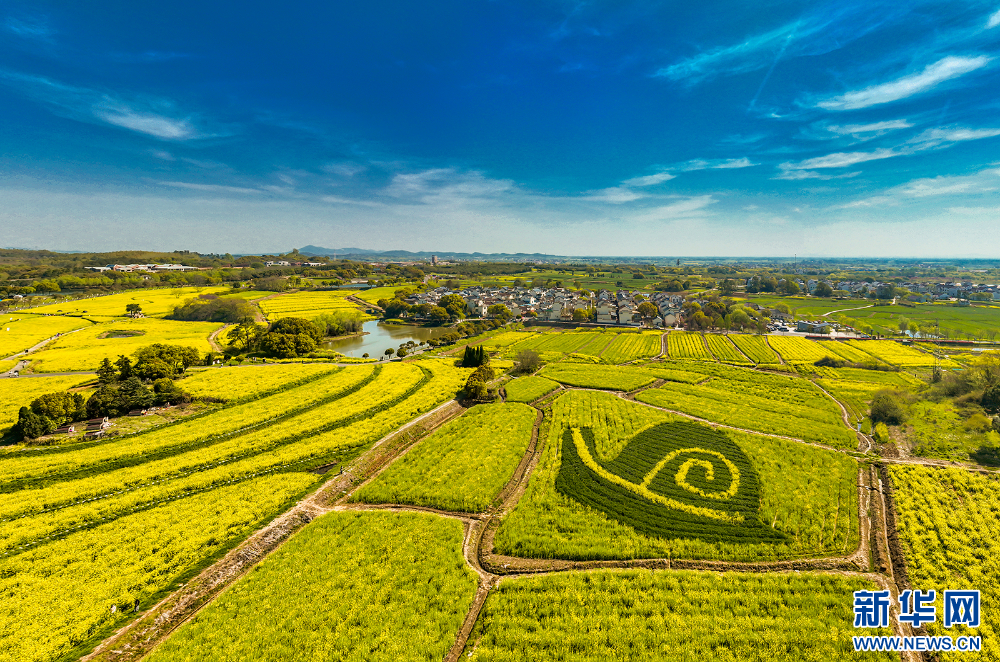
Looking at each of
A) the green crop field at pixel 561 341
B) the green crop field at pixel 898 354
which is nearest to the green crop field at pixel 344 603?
the green crop field at pixel 561 341

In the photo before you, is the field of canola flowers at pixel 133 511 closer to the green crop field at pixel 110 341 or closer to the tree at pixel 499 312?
the green crop field at pixel 110 341

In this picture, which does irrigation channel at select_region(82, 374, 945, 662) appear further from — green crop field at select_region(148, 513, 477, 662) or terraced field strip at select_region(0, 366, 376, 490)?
terraced field strip at select_region(0, 366, 376, 490)

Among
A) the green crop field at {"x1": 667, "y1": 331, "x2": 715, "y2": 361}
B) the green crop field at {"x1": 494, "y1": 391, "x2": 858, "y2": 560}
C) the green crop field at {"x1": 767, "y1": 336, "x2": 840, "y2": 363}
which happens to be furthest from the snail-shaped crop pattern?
the green crop field at {"x1": 767, "y1": 336, "x2": 840, "y2": 363}

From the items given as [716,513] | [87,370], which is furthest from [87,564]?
[87,370]

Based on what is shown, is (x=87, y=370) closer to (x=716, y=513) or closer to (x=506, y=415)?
(x=506, y=415)

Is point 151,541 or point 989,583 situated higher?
point 151,541

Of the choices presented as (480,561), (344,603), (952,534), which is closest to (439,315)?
(480,561)

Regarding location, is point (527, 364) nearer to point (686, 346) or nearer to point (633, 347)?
point (633, 347)
